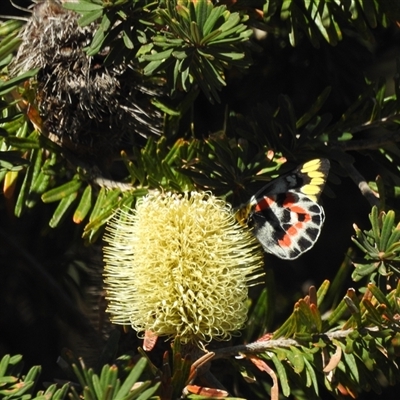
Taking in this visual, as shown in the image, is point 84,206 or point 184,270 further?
point 84,206

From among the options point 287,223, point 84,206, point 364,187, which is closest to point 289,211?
point 287,223

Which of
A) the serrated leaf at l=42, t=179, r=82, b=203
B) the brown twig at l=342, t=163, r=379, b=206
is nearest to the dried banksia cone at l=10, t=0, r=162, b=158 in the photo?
the serrated leaf at l=42, t=179, r=82, b=203

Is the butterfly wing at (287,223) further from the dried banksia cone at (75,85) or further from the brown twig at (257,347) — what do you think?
the dried banksia cone at (75,85)

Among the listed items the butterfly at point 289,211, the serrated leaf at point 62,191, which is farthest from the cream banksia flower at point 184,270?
the serrated leaf at point 62,191

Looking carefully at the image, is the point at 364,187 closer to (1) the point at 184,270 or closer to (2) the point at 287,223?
(2) the point at 287,223

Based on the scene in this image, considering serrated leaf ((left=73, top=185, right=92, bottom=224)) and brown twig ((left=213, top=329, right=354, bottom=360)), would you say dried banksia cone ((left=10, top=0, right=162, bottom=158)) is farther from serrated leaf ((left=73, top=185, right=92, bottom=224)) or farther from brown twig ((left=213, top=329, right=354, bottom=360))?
brown twig ((left=213, top=329, right=354, bottom=360))

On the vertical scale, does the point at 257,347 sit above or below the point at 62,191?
below
